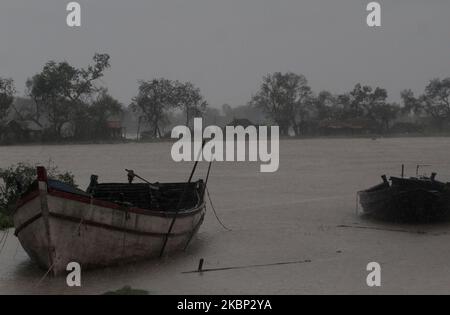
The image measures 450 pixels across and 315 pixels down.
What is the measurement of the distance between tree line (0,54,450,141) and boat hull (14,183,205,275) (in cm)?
5723

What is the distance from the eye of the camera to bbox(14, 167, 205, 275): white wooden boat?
361 inches

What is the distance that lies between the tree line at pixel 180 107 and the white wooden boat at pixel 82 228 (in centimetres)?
5711

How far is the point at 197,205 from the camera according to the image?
41.0 feet

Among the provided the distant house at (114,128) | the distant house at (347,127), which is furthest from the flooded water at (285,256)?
the distant house at (347,127)

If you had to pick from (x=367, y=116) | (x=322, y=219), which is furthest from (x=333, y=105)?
(x=322, y=219)

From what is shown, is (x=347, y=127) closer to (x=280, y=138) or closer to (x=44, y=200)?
(x=280, y=138)

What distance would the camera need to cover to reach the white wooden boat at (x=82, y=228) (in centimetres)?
918

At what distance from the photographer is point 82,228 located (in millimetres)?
9398

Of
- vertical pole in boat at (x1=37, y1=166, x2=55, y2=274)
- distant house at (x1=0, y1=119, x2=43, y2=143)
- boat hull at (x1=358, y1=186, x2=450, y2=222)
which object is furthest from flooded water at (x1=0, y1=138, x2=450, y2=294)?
distant house at (x1=0, y1=119, x2=43, y2=143)

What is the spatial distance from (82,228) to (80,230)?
4 centimetres

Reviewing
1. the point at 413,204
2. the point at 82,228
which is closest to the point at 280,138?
the point at 413,204

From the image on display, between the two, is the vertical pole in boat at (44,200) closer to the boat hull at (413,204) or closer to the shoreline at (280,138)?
the boat hull at (413,204)

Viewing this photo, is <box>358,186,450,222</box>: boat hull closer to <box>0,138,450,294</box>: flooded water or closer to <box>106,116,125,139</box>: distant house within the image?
<box>0,138,450,294</box>: flooded water
